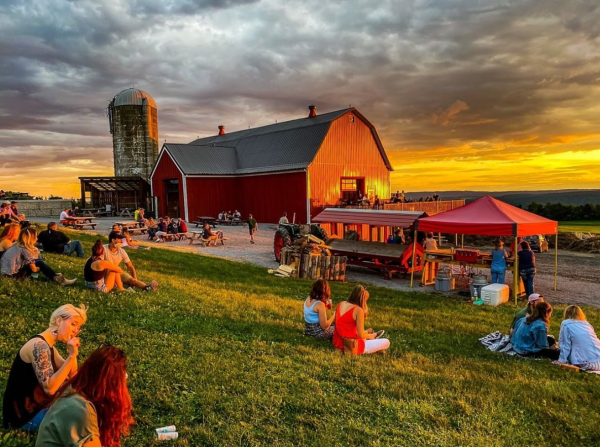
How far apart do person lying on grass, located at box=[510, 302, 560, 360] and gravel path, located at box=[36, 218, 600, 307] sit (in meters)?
6.58

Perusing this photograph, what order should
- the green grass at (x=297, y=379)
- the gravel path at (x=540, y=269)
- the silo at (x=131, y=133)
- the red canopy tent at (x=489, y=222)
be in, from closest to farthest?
the green grass at (x=297, y=379), the red canopy tent at (x=489, y=222), the gravel path at (x=540, y=269), the silo at (x=131, y=133)

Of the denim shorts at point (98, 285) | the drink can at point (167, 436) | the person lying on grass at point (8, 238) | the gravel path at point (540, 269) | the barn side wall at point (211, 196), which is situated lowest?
the gravel path at point (540, 269)

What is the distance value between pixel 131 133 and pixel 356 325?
45.1 metres

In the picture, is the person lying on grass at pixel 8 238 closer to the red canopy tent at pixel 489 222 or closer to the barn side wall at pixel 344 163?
the red canopy tent at pixel 489 222

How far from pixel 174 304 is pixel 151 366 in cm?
312

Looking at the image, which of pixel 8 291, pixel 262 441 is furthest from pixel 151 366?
pixel 8 291

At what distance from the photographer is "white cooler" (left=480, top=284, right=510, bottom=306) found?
40.0 feet

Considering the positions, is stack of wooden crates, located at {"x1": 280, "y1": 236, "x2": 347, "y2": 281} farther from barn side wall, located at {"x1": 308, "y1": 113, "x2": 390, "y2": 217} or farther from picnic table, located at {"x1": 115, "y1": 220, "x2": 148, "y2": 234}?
barn side wall, located at {"x1": 308, "y1": 113, "x2": 390, "y2": 217}

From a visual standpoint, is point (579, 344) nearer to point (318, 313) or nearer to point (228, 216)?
point (318, 313)

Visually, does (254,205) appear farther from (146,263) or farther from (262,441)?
(262,441)

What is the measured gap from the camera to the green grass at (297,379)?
461 centimetres

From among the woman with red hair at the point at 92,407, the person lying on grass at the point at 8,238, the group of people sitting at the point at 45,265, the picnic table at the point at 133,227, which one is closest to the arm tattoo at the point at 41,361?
the woman with red hair at the point at 92,407

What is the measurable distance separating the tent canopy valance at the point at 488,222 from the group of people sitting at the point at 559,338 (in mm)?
5197

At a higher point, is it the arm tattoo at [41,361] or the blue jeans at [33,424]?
the arm tattoo at [41,361]
